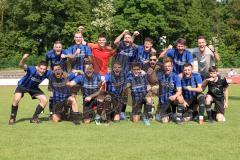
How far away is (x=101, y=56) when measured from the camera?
36.1ft

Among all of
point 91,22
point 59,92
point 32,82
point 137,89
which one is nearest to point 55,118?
point 59,92

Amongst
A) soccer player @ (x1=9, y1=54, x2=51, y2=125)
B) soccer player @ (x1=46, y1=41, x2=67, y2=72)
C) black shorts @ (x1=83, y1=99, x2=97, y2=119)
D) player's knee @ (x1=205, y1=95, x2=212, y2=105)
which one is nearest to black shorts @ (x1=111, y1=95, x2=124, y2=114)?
black shorts @ (x1=83, y1=99, x2=97, y2=119)

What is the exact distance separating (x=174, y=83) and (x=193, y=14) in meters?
52.3

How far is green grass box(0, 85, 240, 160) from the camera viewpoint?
6.52 meters

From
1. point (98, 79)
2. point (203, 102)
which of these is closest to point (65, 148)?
point (98, 79)

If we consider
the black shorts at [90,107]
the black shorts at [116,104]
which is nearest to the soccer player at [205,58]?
the black shorts at [116,104]

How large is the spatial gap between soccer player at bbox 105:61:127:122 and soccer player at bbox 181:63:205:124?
1366mm

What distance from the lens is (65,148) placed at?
22.9 ft

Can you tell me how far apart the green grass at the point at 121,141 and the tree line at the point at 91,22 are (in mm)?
45024

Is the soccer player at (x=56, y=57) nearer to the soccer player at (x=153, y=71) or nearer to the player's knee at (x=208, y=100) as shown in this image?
the soccer player at (x=153, y=71)

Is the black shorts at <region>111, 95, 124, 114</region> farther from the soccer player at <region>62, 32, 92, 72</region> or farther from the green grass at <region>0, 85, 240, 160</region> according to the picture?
the soccer player at <region>62, 32, 92, 72</region>

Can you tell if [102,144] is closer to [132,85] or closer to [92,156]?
[92,156]

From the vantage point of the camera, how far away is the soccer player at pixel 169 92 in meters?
9.93

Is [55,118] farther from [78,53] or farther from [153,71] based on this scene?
[153,71]
